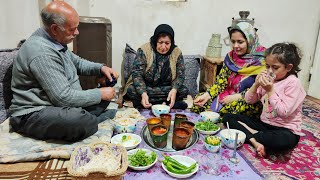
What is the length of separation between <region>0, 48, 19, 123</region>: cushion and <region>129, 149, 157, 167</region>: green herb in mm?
1012

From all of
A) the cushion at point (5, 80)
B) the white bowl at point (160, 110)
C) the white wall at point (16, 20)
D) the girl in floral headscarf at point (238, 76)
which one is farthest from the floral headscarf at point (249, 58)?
the white wall at point (16, 20)

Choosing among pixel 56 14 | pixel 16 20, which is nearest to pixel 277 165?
pixel 56 14

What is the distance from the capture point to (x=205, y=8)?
2.93 m

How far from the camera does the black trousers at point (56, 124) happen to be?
1478 mm

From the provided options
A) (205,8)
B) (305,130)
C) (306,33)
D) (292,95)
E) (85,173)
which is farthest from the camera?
(306,33)

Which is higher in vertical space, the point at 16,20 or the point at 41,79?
the point at 16,20

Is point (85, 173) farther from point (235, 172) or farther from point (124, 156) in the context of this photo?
point (235, 172)

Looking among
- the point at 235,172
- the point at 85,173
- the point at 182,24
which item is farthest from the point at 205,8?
the point at 85,173

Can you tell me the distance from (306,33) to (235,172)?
2.65 meters

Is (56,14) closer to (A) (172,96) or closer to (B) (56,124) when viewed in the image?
(B) (56,124)

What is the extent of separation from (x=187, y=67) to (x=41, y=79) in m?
1.78

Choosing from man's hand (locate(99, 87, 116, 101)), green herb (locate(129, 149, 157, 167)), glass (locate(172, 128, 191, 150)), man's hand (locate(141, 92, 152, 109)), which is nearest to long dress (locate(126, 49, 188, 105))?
man's hand (locate(141, 92, 152, 109))

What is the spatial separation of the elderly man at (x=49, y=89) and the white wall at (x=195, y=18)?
44.7 inches

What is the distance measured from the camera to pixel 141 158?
4.61 feet
